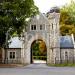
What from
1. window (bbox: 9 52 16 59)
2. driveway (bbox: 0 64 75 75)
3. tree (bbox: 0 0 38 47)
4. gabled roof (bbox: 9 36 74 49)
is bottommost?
driveway (bbox: 0 64 75 75)

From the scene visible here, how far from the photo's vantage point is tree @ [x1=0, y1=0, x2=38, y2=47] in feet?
154

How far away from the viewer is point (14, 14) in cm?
4744

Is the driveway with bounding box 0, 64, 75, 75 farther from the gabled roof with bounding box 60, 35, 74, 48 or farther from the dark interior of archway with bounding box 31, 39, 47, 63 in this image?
the dark interior of archway with bounding box 31, 39, 47, 63

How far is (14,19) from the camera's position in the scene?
49.3m

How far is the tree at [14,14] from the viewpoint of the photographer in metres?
Answer: 46.8

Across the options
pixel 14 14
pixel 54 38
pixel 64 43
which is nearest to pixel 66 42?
pixel 64 43

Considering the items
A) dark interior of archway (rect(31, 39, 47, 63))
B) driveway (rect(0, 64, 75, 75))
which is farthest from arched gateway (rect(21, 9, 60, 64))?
driveway (rect(0, 64, 75, 75))

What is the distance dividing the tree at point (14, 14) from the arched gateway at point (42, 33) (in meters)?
8.75

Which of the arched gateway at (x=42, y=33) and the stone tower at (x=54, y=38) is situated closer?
the stone tower at (x=54, y=38)

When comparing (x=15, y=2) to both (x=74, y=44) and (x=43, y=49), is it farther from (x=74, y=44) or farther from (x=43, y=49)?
(x=43, y=49)

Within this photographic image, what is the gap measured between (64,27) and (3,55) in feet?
74.1

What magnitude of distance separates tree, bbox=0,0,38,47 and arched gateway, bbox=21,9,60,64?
28.7 ft

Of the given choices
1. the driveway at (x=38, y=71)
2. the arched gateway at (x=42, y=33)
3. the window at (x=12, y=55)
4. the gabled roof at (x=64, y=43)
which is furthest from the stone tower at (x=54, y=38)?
the driveway at (x=38, y=71)

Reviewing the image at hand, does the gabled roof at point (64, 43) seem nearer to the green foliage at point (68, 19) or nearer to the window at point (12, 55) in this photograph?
the window at point (12, 55)
